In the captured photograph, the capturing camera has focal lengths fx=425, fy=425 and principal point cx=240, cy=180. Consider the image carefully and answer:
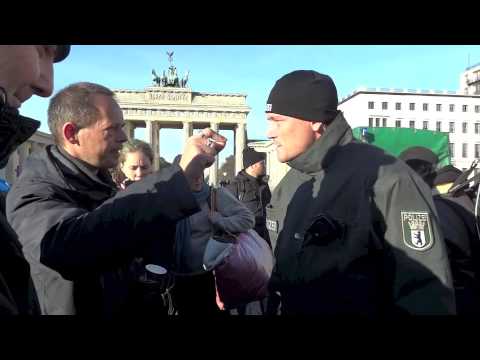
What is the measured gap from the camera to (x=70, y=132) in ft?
5.55

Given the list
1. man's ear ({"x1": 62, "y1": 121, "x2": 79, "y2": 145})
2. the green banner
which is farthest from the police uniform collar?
the green banner

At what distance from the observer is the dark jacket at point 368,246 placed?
154cm

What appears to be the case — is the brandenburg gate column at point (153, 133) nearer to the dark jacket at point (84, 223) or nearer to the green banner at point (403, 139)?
the green banner at point (403, 139)

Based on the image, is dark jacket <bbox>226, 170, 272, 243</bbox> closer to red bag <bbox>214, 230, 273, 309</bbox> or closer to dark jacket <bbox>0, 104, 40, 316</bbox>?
red bag <bbox>214, 230, 273, 309</bbox>

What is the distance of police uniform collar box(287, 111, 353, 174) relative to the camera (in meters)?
1.86

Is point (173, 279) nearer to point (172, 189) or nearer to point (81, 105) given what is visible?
point (81, 105)

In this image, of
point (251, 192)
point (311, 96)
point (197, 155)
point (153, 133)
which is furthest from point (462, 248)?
point (153, 133)

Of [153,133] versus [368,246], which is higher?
[153,133]

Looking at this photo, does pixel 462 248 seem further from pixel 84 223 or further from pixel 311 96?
pixel 84 223

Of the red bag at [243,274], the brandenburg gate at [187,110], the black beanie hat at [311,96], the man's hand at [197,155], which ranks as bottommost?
the red bag at [243,274]

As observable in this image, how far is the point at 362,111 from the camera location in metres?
71.9

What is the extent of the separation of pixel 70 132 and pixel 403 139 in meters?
8.72

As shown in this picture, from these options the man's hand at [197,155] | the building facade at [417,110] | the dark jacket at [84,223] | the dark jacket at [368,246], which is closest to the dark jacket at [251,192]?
the dark jacket at [368,246]

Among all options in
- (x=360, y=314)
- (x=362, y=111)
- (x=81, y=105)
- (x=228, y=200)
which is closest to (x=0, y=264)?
(x=81, y=105)
